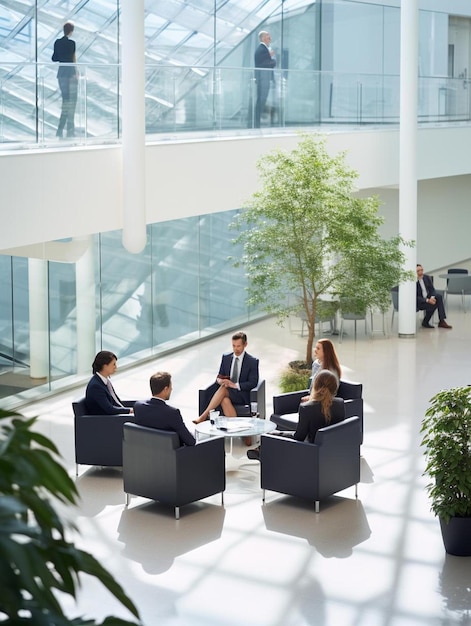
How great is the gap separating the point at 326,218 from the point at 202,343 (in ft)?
16.6

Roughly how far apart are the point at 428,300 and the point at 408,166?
2554mm

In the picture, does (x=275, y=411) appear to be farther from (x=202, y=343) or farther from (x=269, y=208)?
(x=202, y=343)

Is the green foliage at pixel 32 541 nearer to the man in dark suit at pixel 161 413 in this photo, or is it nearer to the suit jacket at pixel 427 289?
the man in dark suit at pixel 161 413

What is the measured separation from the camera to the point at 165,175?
1358 centimetres

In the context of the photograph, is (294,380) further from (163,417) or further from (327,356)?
(163,417)

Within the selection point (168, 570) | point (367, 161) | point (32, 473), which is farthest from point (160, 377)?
point (367, 161)

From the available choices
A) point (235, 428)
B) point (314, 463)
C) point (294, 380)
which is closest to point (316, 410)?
point (314, 463)

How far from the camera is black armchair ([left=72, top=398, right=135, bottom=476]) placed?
388 inches

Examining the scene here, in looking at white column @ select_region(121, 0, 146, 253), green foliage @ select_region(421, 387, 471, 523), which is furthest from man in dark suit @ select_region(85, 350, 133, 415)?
green foliage @ select_region(421, 387, 471, 523)

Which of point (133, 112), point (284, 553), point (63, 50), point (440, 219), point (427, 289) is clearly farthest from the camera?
point (440, 219)

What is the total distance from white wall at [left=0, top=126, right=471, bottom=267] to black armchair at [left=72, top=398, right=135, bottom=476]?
7.17ft

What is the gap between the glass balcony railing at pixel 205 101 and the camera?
444 inches

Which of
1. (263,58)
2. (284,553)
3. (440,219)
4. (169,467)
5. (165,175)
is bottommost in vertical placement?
(284,553)

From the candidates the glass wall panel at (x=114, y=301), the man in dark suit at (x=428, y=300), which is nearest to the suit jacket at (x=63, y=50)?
the glass wall panel at (x=114, y=301)
